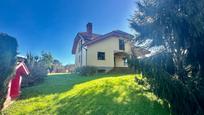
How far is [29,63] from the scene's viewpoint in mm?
20844

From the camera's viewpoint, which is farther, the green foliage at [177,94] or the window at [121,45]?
the window at [121,45]

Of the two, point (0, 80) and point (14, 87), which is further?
point (14, 87)

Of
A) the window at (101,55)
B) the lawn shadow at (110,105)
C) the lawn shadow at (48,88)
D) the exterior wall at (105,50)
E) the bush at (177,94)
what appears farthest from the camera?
the window at (101,55)

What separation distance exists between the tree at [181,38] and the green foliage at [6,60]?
5621 millimetres

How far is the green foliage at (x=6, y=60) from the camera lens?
8203 mm

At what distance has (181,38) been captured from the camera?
896cm

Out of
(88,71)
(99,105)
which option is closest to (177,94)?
(99,105)

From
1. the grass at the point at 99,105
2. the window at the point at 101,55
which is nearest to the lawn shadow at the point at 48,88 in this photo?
the grass at the point at 99,105

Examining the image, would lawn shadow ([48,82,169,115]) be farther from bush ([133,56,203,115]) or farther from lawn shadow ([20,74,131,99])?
lawn shadow ([20,74,131,99])

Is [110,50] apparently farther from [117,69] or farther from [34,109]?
[34,109]

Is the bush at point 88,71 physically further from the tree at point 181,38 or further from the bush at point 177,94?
the bush at point 177,94

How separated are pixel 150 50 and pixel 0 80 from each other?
24.8 feet

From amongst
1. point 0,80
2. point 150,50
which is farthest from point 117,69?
point 0,80

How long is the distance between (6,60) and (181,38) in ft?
25.2
